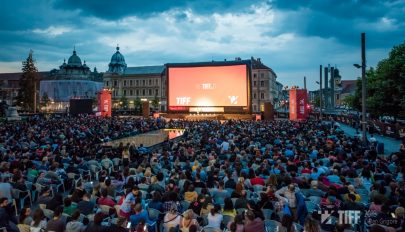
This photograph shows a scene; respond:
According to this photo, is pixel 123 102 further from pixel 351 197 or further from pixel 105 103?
pixel 351 197

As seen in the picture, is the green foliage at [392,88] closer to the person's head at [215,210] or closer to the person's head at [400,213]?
the person's head at [400,213]

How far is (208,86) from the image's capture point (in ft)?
138

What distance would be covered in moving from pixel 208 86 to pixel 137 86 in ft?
165

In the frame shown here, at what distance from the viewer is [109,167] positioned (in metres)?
12.2

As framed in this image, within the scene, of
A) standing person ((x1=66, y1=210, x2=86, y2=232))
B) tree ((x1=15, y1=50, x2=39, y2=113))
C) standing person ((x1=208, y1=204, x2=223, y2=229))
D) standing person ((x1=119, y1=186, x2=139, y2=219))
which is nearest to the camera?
standing person ((x1=66, y1=210, x2=86, y2=232))

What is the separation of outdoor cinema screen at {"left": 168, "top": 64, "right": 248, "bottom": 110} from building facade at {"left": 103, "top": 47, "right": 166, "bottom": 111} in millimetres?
39960

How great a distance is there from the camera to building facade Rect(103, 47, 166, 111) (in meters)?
85.1

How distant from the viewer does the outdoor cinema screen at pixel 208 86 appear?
134ft

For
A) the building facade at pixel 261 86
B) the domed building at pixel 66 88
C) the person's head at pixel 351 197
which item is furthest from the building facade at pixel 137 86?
the person's head at pixel 351 197

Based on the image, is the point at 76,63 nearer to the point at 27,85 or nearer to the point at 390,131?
the point at 27,85

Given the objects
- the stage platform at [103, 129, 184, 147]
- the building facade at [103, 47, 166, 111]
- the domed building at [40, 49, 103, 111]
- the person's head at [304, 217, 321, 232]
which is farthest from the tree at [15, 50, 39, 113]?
the person's head at [304, 217, 321, 232]

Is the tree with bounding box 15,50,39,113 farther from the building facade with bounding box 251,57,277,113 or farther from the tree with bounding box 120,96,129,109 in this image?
the building facade with bounding box 251,57,277,113

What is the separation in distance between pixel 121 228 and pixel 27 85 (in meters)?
67.9

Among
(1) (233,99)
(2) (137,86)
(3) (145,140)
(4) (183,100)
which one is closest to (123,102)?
(2) (137,86)
